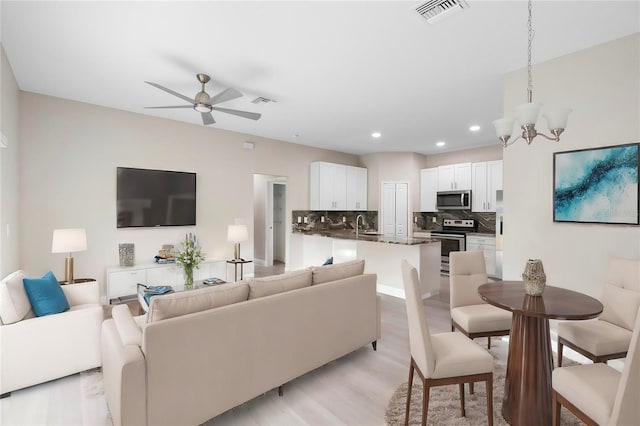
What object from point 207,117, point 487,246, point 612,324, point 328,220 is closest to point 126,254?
point 207,117

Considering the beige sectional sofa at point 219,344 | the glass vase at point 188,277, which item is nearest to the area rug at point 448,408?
the beige sectional sofa at point 219,344

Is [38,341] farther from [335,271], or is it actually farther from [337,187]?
[337,187]

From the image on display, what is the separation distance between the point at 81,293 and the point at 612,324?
4.64 meters

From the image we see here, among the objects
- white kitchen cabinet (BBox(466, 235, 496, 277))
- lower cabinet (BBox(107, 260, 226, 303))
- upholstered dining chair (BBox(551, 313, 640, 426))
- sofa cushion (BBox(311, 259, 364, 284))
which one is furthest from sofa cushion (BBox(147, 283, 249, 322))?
white kitchen cabinet (BBox(466, 235, 496, 277))

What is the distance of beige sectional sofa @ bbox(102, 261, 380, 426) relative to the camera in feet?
5.58

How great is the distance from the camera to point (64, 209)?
4184mm

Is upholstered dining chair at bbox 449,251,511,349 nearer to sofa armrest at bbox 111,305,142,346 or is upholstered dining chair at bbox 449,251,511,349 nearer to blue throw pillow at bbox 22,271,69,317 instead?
sofa armrest at bbox 111,305,142,346

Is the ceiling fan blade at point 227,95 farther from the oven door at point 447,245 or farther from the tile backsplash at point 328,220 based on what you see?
the oven door at point 447,245

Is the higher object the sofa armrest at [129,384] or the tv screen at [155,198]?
the tv screen at [155,198]

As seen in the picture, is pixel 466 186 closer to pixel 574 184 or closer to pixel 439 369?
pixel 574 184

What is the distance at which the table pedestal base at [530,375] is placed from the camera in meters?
1.94

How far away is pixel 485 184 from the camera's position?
6.73 meters

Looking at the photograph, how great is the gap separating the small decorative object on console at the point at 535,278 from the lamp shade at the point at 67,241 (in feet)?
14.2

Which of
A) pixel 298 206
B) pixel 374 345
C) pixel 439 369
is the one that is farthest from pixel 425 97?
pixel 298 206
